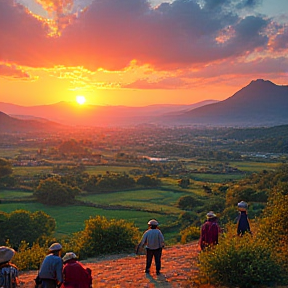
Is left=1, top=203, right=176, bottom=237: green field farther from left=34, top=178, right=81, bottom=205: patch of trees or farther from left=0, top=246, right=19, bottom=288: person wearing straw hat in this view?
left=0, top=246, right=19, bottom=288: person wearing straw hat

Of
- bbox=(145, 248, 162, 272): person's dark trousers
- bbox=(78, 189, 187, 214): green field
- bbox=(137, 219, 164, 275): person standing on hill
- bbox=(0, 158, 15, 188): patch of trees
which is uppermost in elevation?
bbox=(137, 219, 164, 275): person standing on hill

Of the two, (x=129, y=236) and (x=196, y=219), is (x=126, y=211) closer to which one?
(x=196, y=219)

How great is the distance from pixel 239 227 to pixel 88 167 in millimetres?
68086

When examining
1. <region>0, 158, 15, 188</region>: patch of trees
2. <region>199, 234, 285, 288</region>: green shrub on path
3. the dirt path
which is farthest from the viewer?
<region>0, 158, 15, 188</region>: patch of trees

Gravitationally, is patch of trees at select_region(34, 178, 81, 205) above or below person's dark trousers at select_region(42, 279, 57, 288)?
below

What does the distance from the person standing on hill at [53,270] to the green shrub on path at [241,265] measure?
3.85 meters

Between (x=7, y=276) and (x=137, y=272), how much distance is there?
5218mm

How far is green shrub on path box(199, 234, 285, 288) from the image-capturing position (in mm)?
8766

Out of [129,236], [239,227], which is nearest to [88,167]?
[129,236]

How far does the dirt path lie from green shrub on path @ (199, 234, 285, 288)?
3.05 ft

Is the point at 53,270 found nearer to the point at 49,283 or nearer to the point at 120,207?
the point at 49,283

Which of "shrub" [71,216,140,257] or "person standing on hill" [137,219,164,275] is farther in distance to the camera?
"shrub" [71,216,140,257]

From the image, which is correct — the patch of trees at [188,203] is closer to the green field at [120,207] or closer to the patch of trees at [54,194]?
the green field at [120,207]

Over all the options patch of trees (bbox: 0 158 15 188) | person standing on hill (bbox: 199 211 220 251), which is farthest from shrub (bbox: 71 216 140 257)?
patch of trees (bbox: 0 158 15 188)
